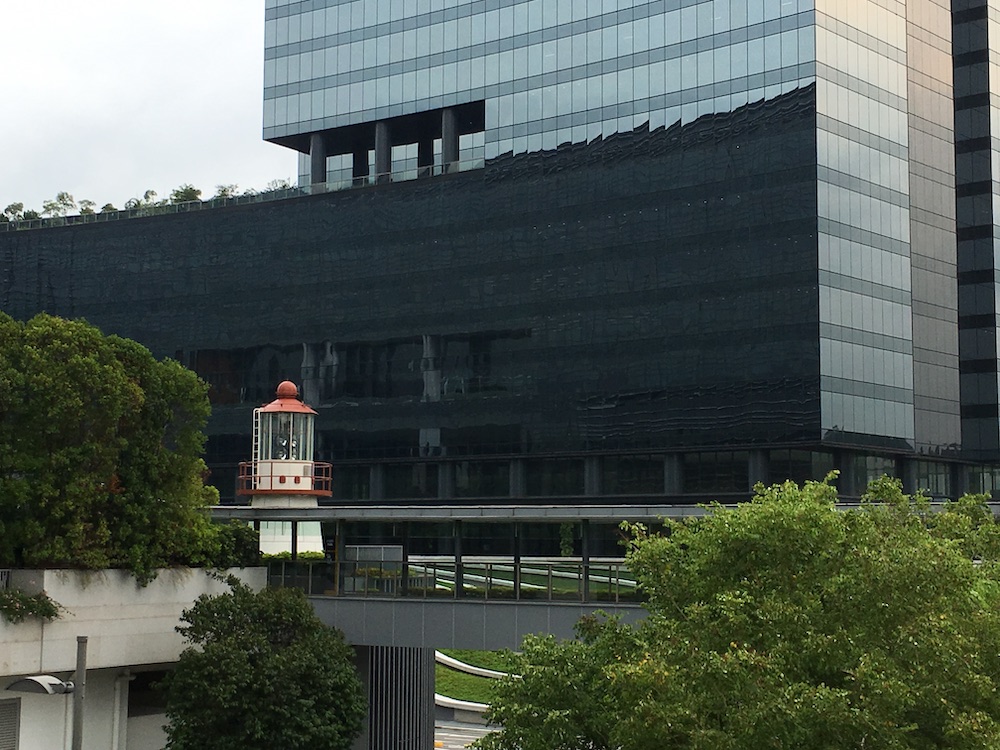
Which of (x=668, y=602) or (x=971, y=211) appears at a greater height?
(x=971, y=211)

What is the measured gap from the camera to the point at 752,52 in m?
92.6

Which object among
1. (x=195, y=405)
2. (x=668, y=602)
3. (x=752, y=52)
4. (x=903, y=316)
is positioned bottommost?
(x=668, y=602)

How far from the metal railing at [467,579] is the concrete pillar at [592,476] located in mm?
A: 51773

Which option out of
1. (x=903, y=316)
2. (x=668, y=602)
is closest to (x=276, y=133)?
(x=903, y=316)

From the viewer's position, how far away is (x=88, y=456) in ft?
135

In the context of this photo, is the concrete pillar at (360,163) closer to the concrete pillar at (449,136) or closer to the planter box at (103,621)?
the concrete pillar at (449,136)

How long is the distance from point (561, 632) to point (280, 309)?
73.8m

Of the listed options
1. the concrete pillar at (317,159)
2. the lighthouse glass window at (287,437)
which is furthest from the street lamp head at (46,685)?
the concrete pillar at (317,159)

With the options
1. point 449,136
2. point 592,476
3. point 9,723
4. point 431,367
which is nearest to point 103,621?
point 9,723

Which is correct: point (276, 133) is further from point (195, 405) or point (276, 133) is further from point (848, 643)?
point (848, 643)

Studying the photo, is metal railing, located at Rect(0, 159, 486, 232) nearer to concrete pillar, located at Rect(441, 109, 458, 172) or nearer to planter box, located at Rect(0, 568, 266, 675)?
concrete pillar, located at Rect(441, 109, 458, 172)

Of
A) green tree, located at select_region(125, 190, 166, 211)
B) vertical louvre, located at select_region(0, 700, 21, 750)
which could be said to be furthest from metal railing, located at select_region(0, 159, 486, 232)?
vertical louvre, located at select_region(0, 700, 21, 750)

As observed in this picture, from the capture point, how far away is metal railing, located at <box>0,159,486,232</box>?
106375 millimetres

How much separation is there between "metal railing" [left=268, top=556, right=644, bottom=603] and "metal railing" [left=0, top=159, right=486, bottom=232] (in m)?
62.6
